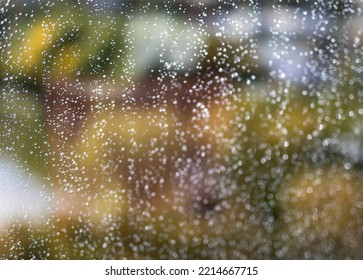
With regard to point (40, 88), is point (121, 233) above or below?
below

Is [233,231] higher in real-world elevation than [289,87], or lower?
lower

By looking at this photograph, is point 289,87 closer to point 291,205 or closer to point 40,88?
point 291,205

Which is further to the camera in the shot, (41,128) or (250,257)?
(41,128)

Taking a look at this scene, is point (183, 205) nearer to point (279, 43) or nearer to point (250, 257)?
point (250, 257)

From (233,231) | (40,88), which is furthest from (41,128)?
(233,231)

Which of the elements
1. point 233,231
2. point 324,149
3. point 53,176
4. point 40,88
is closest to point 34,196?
point 53,176
